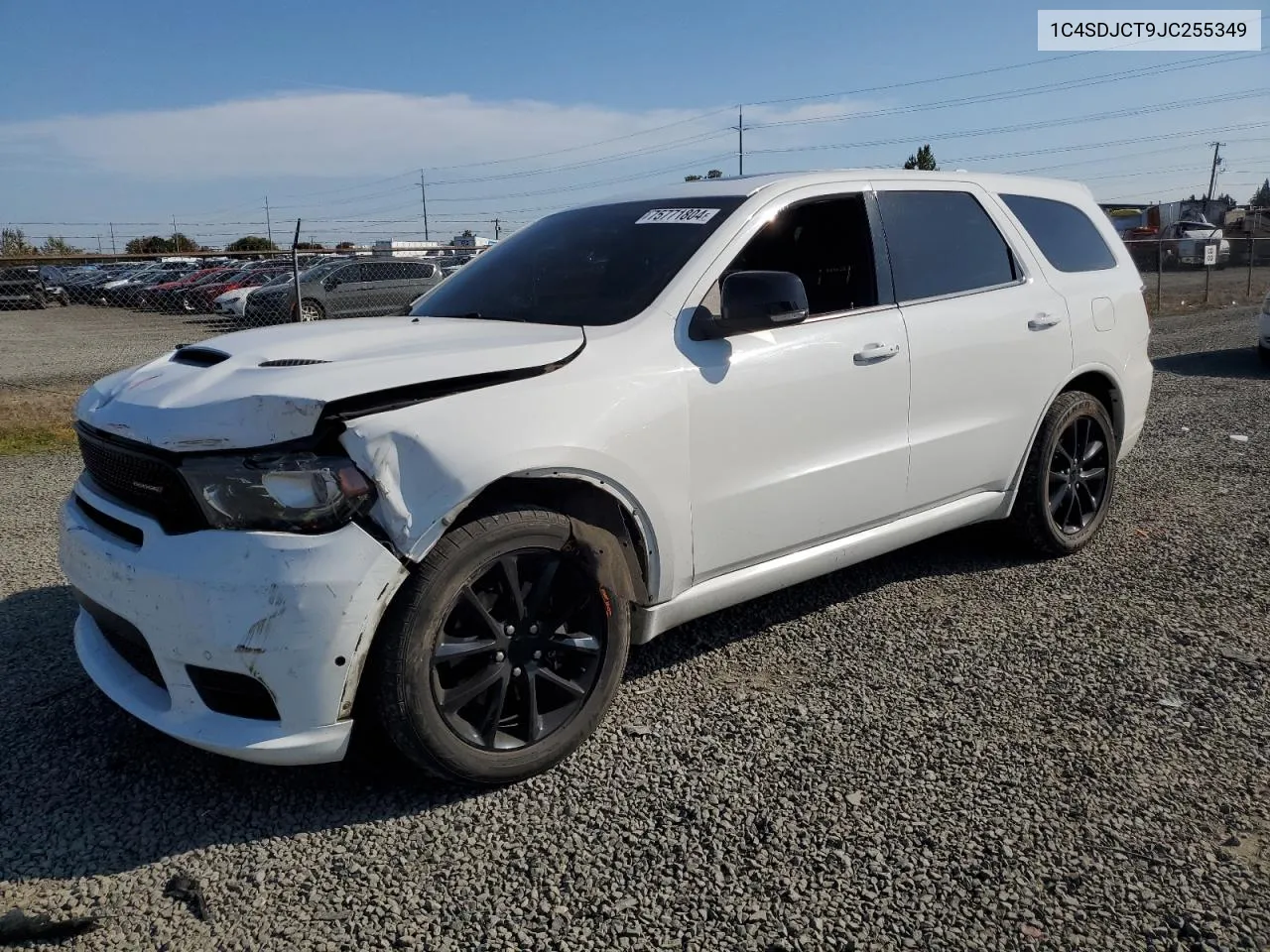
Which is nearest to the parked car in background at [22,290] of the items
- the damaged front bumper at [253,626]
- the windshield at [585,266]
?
the windshield at [585,266]

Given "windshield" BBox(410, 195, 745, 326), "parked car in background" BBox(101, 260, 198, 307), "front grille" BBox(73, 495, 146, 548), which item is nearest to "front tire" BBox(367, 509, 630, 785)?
"front grille" BBox(73, 495, 146, 548)

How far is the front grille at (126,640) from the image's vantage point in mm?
2719

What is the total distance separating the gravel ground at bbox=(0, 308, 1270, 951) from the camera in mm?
2354

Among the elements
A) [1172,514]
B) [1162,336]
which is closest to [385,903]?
[1172,514]

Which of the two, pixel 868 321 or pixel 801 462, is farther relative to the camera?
pixel 868 321

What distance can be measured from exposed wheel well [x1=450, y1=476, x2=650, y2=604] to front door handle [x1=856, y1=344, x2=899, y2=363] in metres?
1.18

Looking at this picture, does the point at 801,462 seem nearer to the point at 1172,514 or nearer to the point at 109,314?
the point at 1172,514

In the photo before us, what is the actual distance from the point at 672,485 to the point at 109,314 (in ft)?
95.9

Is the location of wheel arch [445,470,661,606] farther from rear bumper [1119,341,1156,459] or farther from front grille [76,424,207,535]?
rear bumper [1119,341,1156,459]

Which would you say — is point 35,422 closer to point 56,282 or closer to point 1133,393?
point 1133,393

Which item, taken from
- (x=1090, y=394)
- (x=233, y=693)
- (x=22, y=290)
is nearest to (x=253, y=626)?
(x=233, y=693)

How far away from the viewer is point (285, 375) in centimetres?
271

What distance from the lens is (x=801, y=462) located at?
356cm

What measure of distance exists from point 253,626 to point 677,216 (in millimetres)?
2162
